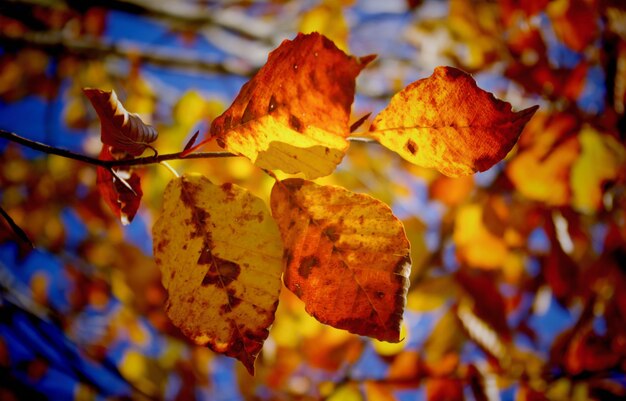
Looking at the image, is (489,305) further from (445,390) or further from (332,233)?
(332,233)

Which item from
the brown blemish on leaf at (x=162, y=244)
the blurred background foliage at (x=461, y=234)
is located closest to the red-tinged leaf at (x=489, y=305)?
the blurred background foliage at (x=461, y=234)

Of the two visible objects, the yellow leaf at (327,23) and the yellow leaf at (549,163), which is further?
the yellow leaf at (327,23)

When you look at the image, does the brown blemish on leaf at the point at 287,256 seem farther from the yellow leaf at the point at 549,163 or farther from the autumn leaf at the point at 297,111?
the yellow leaf at the point at 549,163

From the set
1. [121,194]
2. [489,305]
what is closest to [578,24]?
[489,305]

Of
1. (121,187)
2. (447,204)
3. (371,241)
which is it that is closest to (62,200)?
(447,204)

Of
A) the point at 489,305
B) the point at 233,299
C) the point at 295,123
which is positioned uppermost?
the point at 295,123

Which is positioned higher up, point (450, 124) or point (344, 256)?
point (450, 124)
